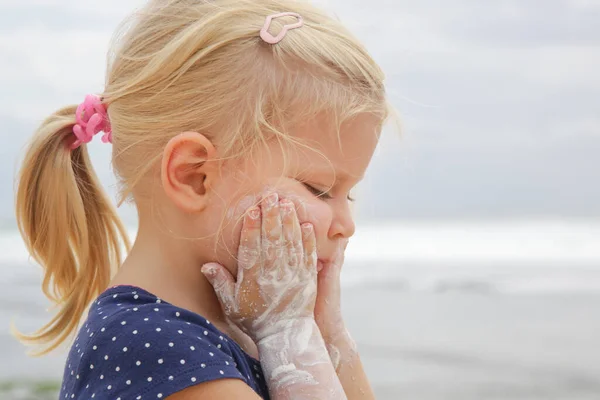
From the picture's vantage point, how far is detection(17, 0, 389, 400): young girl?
5.87ft

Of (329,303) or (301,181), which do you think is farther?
(329,303)

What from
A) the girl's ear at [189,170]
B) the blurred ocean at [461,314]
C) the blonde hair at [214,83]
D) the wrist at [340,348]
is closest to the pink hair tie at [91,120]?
the blonde hair at [214,83]

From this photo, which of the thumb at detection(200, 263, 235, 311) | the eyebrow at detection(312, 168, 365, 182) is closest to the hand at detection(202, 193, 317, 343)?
the thumb at detection(200, 263, 235, 311)

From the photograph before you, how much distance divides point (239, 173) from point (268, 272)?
0.23 metres

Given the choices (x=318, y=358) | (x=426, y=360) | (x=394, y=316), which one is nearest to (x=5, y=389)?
(x=426, y=360)

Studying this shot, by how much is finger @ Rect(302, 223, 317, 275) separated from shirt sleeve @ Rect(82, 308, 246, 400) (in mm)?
306

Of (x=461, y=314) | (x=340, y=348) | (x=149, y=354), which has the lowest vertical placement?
(x=461, y=314)

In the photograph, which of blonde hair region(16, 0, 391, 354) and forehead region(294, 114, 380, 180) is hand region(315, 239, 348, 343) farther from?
blonde hair region(16, 0, 391, 354)

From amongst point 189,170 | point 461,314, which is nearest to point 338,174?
point 189,170

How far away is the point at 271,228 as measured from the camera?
1797 mm

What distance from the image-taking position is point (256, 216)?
5.88ft

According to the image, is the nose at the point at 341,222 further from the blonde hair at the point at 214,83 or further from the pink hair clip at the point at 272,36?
the pink hair clip at the point at 272,36

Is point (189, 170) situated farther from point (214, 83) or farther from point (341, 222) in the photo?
point (341, 222)

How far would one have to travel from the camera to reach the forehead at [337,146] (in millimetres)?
1821
